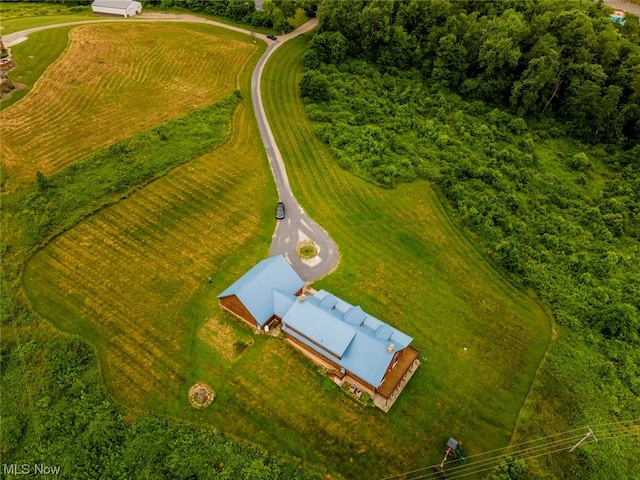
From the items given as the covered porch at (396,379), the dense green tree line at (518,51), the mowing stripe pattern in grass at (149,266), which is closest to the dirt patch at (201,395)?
the mowing stripe pattern in grass at (149,266)

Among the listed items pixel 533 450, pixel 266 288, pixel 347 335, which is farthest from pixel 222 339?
pixel 533 450

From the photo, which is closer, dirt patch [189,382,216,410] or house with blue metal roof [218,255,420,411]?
dirt patch [189,382,216,410]

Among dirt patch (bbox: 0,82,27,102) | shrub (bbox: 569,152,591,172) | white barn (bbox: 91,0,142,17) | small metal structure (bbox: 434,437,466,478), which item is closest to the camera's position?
small metal structure (bbox: 434,437,466,478)

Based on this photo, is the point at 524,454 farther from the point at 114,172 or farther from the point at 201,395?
the point at 114,172

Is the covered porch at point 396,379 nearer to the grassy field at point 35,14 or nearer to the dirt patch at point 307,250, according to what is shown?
the dirt patch at point 307,250

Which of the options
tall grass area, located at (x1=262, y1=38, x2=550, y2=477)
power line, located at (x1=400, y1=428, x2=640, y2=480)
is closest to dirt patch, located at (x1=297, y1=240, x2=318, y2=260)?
tall grass area, located at (x1=262, y1=38, x2=550, y2=477)

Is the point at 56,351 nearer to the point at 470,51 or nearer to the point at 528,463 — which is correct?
the point at 528,463

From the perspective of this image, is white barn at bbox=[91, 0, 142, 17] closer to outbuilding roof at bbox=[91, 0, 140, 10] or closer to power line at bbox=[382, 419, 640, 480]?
outbuilding roof at bbox=[91, 0, 140, 10]
